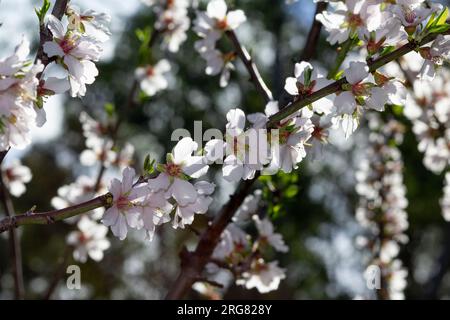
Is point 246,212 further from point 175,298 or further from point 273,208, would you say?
point 175,298

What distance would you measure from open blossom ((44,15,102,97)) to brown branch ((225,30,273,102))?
0.51 metres

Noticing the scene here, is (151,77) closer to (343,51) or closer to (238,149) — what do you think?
(343,51)

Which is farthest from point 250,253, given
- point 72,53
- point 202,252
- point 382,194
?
point 382,194

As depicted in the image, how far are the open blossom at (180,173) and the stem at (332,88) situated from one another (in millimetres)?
154

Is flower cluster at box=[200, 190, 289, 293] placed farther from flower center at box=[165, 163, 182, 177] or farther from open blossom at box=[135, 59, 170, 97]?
open blossom at box=[135, 59, 170, 97]

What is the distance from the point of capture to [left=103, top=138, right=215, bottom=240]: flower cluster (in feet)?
3.55

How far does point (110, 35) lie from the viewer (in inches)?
46.4

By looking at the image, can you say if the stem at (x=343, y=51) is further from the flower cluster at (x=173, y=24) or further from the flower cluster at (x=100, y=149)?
the flower cluster at (x=100, y=149)

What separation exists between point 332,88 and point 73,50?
0.49 metres

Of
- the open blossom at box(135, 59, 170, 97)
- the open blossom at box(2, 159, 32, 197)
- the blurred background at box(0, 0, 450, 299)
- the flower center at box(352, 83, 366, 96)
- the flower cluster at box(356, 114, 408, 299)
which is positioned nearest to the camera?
the flower center at box(352, 83, 366, 96)

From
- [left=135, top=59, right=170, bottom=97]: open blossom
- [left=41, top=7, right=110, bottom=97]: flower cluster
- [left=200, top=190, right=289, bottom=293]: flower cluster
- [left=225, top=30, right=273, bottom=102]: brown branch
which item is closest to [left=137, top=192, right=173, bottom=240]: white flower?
[left=41, top=7, right=110, bottom=97]: flower cluster

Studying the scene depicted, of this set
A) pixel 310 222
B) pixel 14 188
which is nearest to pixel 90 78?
pixel 14 188

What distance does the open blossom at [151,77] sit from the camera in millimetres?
2463

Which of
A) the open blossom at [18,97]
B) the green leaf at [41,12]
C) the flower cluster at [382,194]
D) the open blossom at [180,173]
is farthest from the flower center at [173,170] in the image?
the flower cluster at [382,194]
